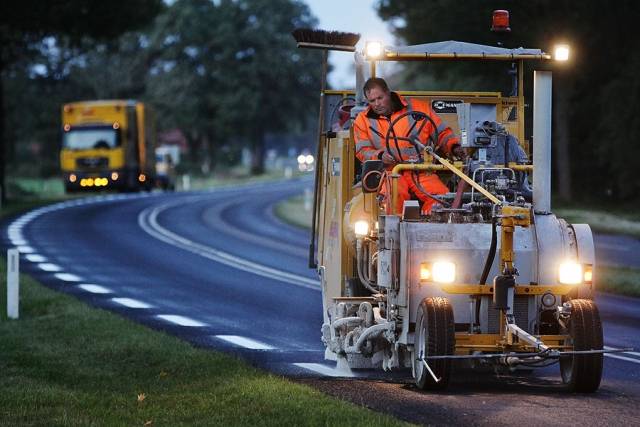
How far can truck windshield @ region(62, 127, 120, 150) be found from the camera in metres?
55.8

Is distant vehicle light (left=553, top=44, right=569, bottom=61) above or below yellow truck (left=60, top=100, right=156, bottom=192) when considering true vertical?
above

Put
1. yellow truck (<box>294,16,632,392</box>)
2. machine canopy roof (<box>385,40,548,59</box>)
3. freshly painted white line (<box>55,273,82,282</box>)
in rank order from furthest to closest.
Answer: freshly painted white line (<box>55,273,82,282</box>) → machine canopy roof (<box>385,40,548,59</box>) → yellow truck (<box>294,16,632,392</box>)

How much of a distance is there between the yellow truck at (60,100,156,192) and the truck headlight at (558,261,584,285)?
150 ft

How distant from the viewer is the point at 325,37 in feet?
40.8

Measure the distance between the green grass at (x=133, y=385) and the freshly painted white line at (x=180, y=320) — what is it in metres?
0.84

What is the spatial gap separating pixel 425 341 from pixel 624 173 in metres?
38.7

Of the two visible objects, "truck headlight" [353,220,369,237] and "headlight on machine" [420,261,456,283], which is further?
"truck headlight" [353,220,369,237]

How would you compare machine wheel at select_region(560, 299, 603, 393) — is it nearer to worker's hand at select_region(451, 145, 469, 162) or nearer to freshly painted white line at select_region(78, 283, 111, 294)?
worker's hand at select_region(451, 145, 469, 162)

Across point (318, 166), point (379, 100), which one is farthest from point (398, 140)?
point (318, 166)

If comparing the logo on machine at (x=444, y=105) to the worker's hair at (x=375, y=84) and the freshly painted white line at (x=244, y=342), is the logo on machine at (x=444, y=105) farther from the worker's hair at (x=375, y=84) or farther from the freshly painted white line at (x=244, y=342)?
the freshly painted white line at (x=244, y=342)

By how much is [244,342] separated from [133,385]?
370 cm

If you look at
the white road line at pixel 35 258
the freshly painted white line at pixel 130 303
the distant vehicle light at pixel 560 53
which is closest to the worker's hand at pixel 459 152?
the distant vehicle light at pixel 560 53

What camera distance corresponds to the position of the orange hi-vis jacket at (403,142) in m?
11.5

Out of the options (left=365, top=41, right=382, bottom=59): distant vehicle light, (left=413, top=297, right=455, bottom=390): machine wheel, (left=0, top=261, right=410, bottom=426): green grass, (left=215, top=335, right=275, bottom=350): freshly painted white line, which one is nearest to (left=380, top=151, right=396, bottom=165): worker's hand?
(left=365, top=41, right=382, bottom=59): distant vehicle light
